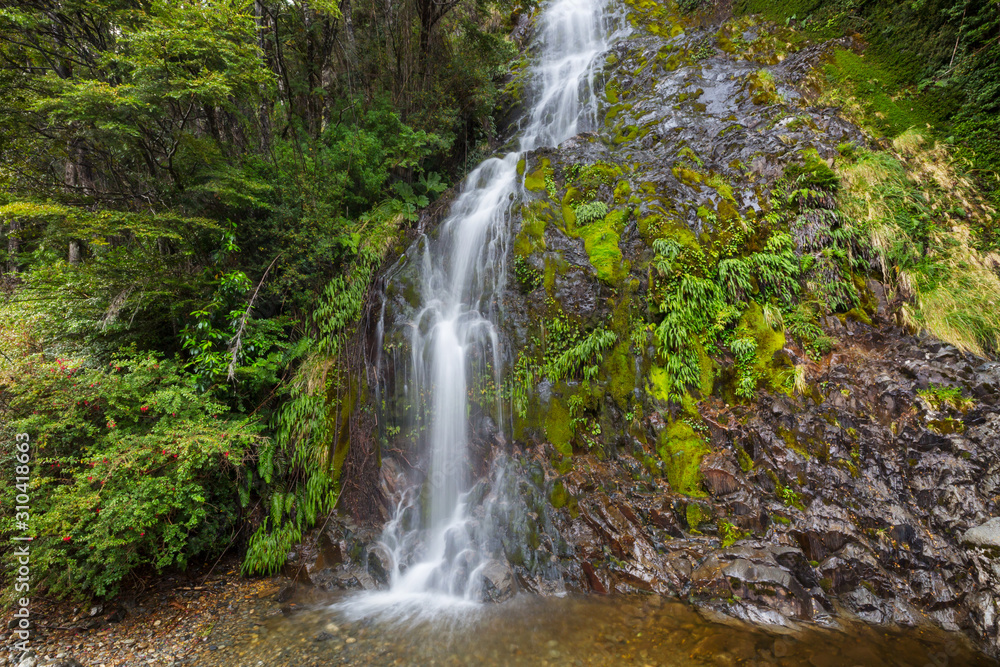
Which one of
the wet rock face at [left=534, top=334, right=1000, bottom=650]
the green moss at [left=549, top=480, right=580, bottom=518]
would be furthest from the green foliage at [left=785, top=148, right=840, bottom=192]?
the green moss at [left=549, top=480, right=580, bottom=518]

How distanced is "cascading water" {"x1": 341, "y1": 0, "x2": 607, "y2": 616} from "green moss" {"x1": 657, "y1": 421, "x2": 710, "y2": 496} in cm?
244

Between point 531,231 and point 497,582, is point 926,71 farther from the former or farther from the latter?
point 497,582

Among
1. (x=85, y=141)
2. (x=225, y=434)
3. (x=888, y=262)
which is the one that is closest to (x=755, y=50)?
(x=888, y=262)

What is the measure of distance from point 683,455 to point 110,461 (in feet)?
23.5

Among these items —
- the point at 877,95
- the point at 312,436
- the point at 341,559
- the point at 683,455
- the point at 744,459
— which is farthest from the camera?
the point at 877,95

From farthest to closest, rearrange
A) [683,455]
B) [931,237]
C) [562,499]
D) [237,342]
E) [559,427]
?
[237,342]
[559,427]
[931,237]
[562,499]
[683,455]

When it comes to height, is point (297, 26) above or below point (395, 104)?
above

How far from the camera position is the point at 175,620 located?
16.1 feet

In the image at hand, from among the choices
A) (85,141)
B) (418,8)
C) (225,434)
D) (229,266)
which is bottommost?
(225,434)

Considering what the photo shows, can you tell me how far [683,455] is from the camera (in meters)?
5.39

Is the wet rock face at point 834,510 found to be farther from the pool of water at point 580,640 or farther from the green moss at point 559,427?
the green moss at point 559,427

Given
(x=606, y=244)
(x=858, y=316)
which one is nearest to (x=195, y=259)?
(x=606, y=244)

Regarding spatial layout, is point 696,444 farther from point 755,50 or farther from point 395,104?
point 395,104

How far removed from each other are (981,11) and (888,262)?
4418 mm
